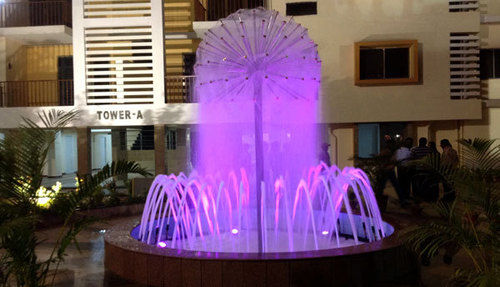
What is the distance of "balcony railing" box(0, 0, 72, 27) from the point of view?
19.3 meters

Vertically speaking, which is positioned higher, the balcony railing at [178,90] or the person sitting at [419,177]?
the balcony railing at [178,90]

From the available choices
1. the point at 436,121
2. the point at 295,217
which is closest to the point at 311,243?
the point at 295,217

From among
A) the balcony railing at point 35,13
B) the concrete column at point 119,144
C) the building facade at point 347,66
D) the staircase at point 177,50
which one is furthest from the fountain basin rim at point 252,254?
the balcony railing at point 35,13

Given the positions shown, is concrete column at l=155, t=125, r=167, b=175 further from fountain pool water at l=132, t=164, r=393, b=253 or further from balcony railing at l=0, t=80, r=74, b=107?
fountain pool water at l=132, t=164, r=393, b=253

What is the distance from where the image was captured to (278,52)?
282 inches

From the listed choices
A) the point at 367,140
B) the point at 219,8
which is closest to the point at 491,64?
the point at 367,140

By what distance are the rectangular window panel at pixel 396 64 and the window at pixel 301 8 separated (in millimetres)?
2915

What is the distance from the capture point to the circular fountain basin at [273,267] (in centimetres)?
511

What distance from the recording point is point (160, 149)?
17.0 metres

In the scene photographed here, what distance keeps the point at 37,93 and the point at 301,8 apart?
11039mm

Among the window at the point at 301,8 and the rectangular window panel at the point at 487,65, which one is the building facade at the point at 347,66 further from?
the rectangular window panel at the point at 487,65

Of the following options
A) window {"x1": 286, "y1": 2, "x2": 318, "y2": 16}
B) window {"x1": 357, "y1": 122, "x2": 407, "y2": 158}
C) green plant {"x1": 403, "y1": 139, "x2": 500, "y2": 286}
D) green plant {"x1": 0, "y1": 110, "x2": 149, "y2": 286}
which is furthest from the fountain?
window {"x1": 357, "y1": 122, "x2": 407, "y2": 158}

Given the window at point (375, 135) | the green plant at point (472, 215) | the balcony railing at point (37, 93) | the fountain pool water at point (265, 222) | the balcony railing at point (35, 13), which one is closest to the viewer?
the green plant at point (472, 215)

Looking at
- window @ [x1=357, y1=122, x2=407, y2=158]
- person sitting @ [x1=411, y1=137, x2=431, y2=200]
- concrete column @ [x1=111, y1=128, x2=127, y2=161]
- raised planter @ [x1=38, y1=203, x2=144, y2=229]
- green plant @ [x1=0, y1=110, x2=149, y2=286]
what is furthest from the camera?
concrete column @ [x1=111, y1=128, x2=127, y2=161]
